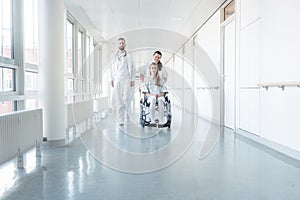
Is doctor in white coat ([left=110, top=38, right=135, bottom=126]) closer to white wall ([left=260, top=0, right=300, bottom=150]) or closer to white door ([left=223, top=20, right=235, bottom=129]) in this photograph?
white door ([left=223, top=20, right=235, bottom=129])

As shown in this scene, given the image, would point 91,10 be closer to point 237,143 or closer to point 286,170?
point 237,143

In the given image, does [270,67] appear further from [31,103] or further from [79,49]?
[79,49]

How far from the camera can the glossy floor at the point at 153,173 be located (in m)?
2.37

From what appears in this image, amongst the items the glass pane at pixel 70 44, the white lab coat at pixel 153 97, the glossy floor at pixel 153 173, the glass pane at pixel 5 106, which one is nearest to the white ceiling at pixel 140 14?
the glass pane at pixel 70 44

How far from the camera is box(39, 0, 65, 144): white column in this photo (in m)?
4.34

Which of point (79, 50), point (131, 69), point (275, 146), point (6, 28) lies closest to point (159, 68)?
point (131, 69)

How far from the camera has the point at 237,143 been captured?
4.71 metres

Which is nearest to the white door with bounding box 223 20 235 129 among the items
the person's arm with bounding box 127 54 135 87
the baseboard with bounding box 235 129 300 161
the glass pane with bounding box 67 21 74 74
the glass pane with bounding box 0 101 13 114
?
the baseboard with bounding box 235 129 300 161

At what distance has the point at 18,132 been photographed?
3086 mm

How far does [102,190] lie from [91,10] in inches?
226

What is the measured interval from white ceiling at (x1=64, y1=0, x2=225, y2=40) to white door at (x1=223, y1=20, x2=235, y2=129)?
0.71m

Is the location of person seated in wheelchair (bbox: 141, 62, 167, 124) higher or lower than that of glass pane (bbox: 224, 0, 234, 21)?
lower

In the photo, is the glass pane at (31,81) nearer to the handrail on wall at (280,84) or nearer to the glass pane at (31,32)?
the glass pane at (31,32)

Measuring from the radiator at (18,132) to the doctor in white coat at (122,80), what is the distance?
10.7ft
